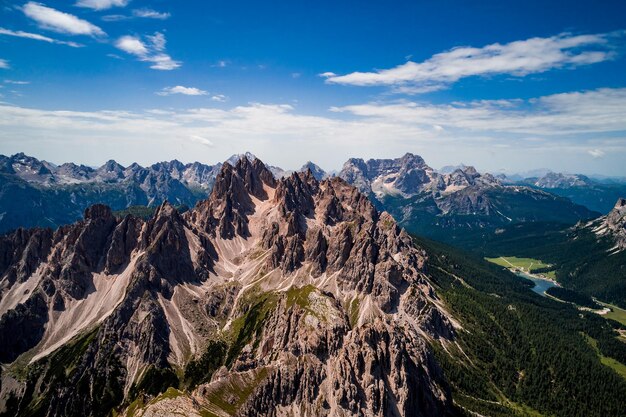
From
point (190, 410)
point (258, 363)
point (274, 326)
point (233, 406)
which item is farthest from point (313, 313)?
point (190, 410)

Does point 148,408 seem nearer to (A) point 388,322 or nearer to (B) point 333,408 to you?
(B) point 333,408

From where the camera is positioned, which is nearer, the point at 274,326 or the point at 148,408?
the point at 148,408

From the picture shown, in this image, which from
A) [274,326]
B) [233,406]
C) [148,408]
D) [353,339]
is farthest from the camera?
[274,326]

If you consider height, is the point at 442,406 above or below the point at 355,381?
below

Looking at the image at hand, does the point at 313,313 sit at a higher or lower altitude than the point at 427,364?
higher

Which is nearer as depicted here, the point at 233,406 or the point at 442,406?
the point at 233,406

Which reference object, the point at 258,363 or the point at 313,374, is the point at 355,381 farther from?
the point at 258,363

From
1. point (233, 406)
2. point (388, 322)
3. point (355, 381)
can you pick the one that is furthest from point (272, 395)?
point (388, 322)

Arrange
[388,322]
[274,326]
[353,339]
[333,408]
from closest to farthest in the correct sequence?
[333,408] < [353,339] < [388,322] < [274,326]

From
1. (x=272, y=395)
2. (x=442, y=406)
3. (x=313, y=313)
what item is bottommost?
(x=442, y=406)
